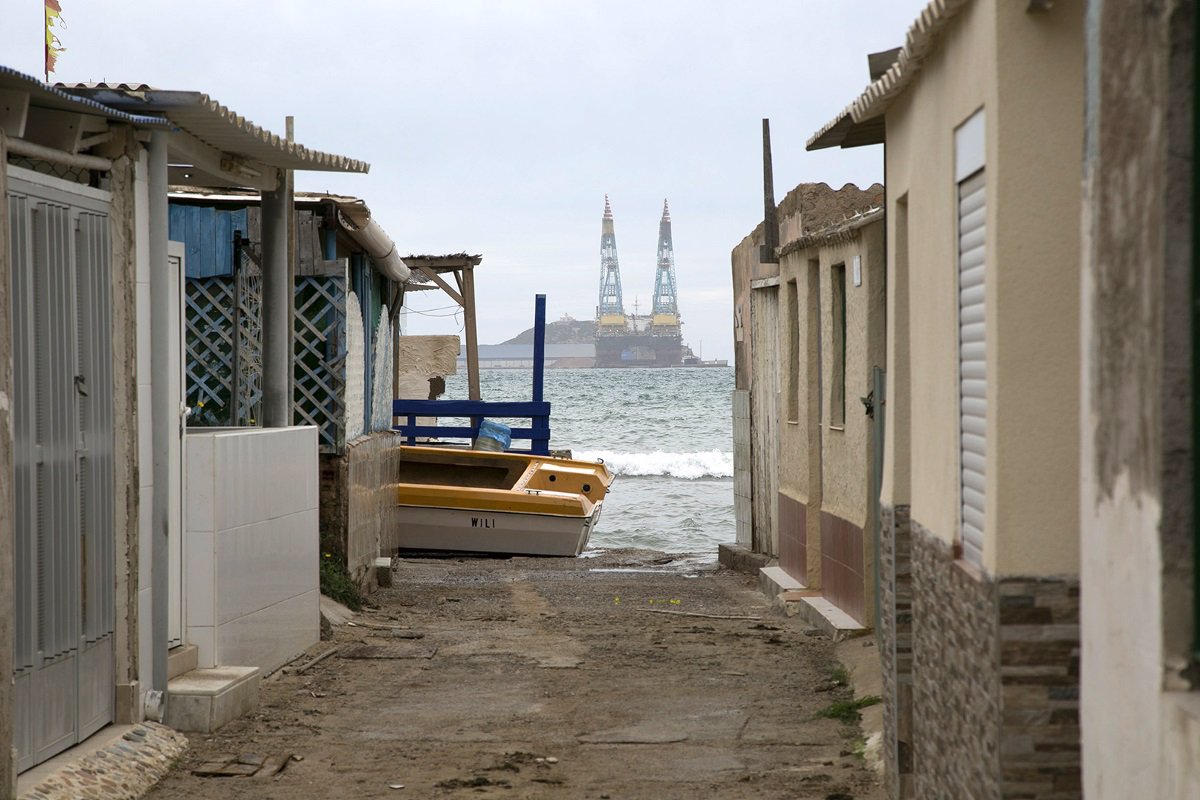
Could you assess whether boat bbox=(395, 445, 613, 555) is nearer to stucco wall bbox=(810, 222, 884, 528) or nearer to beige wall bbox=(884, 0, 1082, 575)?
stucco wall bbox=(810, 222, 884, 528)

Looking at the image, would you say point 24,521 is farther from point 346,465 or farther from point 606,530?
point 606,530

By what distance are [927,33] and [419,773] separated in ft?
13.7

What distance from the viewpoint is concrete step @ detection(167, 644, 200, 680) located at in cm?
859

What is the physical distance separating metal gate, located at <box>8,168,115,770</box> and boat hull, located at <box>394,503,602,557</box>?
13.9m

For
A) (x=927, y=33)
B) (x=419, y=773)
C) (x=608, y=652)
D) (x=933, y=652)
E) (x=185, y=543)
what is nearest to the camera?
(x=927, y=33)

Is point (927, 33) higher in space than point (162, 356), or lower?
higher

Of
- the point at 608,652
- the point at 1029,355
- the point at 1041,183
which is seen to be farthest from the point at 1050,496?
the point at 608,652

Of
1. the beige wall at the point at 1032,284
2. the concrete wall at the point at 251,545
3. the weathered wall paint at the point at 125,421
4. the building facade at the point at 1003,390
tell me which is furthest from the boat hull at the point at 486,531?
the beige wall at the point at 1032,284

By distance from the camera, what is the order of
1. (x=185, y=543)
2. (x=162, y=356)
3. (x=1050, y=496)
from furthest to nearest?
(x=185, y=543) < (x=162, y=356) < (x=1050, y=496)

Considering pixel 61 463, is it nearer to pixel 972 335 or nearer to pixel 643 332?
pixel 972 335

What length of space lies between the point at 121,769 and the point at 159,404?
A: 1943mm

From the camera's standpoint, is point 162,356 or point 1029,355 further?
point 162,356

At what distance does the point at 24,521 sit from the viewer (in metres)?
Answer: 6.38

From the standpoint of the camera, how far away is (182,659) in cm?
873
